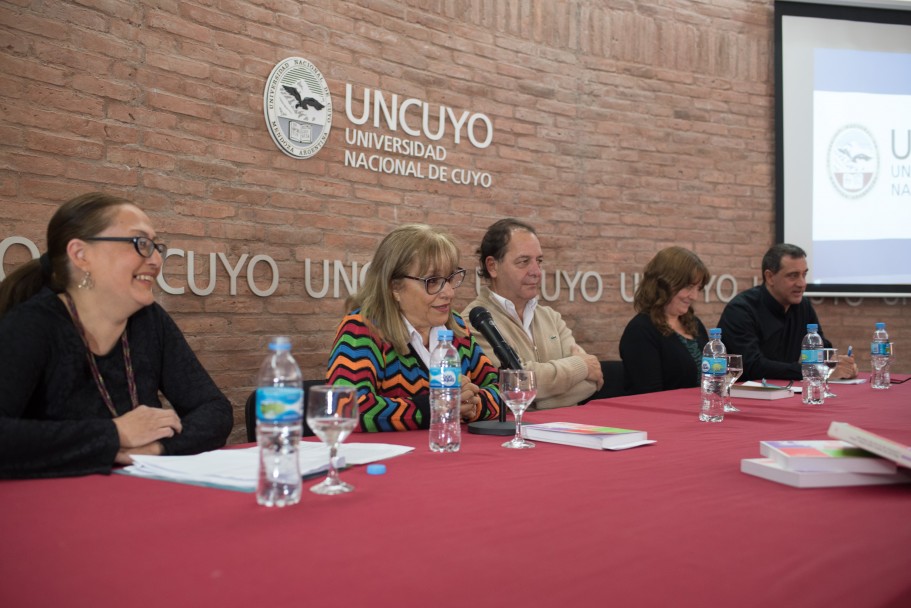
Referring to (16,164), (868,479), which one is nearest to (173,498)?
(868,479)

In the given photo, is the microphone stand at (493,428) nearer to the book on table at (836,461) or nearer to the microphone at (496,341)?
the microphone at (496,341)

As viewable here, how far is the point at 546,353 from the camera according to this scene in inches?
136

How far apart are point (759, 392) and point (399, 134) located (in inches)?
92.3

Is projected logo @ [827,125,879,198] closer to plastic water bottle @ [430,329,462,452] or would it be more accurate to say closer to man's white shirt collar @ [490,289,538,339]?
man's white shirt collar @ [490,289,538,339]

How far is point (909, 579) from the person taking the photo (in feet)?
2.95

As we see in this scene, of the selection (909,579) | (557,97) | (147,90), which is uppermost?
(557,97)

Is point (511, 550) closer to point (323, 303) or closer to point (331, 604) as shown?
point (331, 604)

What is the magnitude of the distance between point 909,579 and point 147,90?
10.6 ft

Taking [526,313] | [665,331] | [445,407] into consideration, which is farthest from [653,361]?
[445,407]

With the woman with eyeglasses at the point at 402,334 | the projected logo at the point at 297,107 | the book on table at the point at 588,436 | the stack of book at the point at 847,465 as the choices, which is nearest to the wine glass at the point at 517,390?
the book on table at the point at 588,436

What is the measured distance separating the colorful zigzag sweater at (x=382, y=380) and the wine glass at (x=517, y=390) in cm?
35

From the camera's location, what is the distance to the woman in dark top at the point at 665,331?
11.6 ft

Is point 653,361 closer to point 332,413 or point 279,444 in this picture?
point 332,413

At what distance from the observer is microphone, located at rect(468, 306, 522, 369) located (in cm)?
200
